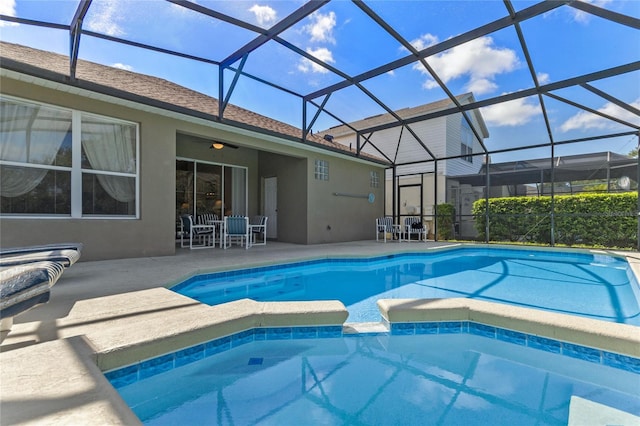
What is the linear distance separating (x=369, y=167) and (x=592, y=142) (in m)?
6.35

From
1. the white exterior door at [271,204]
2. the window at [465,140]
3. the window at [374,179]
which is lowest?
the white exterior door at [271,204]

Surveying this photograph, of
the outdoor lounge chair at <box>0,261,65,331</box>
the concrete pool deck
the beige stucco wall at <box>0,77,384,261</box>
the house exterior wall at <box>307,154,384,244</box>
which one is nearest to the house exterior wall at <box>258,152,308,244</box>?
the beige stucco wall at <box>0,77,384,261</box>

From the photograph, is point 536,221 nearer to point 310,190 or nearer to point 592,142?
point 592,142

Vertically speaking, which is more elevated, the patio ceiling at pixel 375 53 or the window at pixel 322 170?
the patio ceiling at pixel 375 53

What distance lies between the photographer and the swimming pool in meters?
1.86

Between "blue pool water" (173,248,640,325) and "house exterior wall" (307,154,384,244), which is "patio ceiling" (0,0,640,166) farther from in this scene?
"blue pool water" (173,248,640,325)

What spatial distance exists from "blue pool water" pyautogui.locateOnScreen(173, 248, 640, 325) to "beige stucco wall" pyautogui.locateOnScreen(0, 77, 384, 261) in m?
2.15

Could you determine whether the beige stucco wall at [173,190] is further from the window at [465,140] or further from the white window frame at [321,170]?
the window at [465,140]

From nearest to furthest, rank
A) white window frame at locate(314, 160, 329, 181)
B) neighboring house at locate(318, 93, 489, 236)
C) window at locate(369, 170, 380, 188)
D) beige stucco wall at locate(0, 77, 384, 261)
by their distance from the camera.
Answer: beige stucco wall at locate(0, 77, 384, 261) → white window frame at locate(314, 160, 329, 181) → window at locate(369, 170, 380, 188) → neighboring house at locate(318, 93, 489, 236)

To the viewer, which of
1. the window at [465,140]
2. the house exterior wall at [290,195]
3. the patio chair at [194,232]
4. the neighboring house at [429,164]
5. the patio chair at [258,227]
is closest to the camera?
the patio chair at [194,232]

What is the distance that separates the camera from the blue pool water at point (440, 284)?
402cm

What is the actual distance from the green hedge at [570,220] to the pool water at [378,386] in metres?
8.13

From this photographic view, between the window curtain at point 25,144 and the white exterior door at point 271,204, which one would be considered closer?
the window curtain at point 25,144

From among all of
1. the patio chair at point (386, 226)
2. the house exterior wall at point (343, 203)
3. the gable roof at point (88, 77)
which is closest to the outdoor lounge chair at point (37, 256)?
the gable roof at point (88, 77)
